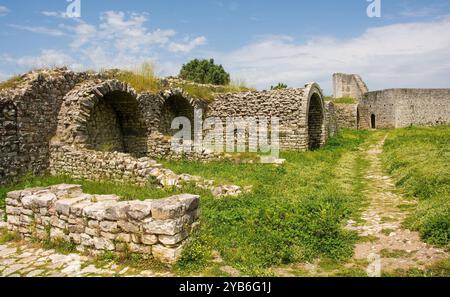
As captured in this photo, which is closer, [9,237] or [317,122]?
[9,237]

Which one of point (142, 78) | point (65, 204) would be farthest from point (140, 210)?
point (142, 78)

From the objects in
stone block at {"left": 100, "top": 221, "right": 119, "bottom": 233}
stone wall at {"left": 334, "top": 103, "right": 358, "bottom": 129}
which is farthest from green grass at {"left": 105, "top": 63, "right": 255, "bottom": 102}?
stone wall at {"left": 334, "top": 103, "right": 358, "bottom": 129}

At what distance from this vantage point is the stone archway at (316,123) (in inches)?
784

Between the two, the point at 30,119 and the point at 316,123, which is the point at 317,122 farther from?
the point at 30,119

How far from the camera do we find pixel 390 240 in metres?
5.79

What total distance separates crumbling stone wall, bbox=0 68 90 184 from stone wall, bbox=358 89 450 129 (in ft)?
87.4

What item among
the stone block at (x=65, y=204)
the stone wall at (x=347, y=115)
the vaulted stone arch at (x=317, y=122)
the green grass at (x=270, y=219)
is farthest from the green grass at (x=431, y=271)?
the stone wall at (x=347, y=115)

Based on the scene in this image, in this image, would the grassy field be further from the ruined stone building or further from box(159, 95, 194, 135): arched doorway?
box(159, 95, 194, 135): arched doorway

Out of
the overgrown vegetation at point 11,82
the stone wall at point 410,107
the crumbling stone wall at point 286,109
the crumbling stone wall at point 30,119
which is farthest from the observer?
the stone wall at point 410,107

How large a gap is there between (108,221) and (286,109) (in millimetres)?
13361

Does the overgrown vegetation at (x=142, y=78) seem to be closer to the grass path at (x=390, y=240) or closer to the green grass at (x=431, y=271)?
the grass path at (x=390, y=240)

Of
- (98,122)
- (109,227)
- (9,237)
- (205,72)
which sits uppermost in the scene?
(205,72)

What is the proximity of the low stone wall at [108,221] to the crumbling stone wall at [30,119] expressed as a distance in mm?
4720
